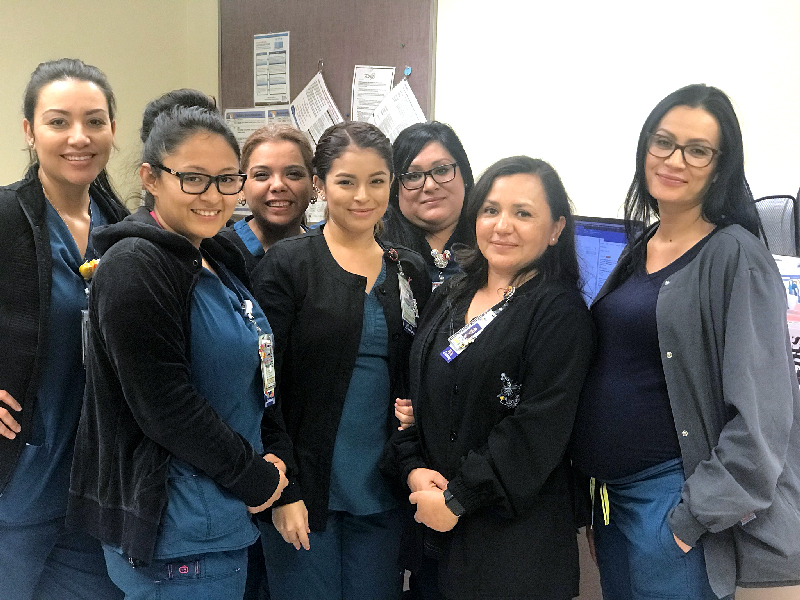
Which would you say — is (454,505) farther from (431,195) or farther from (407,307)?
(431,195)

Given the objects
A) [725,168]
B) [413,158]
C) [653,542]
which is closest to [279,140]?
[413,158]

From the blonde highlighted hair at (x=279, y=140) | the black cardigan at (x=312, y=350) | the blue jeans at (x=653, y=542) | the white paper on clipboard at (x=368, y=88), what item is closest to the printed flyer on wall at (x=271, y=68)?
the white paper on clipboard at (x=368, y=88)

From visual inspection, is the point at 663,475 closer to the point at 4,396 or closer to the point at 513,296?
the point at 513,296

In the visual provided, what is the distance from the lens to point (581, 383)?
1.39 m

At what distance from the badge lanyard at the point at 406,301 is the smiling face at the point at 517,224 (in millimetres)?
246

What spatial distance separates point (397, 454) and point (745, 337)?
771 mm

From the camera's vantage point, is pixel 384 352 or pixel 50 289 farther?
pixel 384 352

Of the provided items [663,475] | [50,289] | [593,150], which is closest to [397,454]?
[663,475]

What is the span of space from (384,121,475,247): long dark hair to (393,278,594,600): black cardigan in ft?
2.09

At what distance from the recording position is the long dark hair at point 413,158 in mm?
2037

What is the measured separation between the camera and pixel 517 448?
135cm

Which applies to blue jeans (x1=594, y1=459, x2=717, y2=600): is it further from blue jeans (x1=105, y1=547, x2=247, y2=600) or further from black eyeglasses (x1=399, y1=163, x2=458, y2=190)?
black eyeglasses (x1=399, y1=163, x2=458, y2=190)

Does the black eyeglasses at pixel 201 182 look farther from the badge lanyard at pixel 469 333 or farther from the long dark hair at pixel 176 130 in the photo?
the badge lanyard at pixel 469 333

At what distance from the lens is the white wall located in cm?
225
